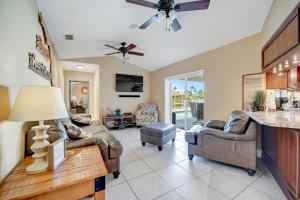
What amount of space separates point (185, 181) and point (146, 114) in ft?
13.0

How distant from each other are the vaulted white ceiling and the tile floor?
2721mm

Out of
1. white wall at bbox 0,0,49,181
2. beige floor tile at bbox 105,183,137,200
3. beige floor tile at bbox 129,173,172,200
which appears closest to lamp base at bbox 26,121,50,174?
white wall at bbox 0,0,49,181

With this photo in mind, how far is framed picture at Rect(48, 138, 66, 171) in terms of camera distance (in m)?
1.17

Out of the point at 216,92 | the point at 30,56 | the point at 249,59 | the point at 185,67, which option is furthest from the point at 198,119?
the point at 30,56

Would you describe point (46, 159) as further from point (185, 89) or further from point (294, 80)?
point (185, 89)

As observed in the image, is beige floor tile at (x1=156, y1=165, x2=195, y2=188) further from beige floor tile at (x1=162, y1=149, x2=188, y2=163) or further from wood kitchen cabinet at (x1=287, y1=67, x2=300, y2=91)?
wood kitchen cabinet at (x1=287, y1=67, x2=300, y2=91)

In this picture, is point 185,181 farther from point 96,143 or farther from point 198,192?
point 96,143

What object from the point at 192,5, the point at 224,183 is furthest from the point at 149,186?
the point at 192,5

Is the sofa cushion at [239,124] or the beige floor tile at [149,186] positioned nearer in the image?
the beige floor tile at [149,186]

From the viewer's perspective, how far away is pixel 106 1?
2314 mm

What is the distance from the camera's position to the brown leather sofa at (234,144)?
2156mm

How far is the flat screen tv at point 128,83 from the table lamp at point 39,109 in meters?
4.65

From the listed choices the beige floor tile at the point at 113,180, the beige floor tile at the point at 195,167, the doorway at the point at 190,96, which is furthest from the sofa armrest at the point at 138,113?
the beige floor tile at the point at 113,180

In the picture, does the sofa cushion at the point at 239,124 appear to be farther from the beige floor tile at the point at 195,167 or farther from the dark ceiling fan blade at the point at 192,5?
the dark ceiling fan blade at the point at 192,5
